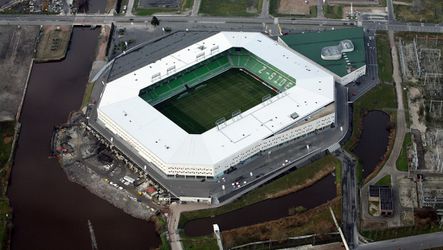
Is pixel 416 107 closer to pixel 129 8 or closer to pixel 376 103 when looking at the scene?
pixel 376 103

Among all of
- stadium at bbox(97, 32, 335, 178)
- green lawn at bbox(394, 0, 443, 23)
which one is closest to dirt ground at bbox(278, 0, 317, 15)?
stadium at bbox(97, 32, 335, 178)

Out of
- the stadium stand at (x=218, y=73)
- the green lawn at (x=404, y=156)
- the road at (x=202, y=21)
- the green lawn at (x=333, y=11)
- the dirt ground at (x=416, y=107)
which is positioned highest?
the green lawn at (x=333, y=11)

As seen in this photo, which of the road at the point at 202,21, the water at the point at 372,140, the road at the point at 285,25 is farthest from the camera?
the road at the point at 202,21

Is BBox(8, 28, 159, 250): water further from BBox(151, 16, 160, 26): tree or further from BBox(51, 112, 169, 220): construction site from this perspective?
BBox(151, 16, 160, 26): tree

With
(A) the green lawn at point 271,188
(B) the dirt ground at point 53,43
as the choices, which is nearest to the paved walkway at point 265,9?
(B) the dirt ground at point 53,43

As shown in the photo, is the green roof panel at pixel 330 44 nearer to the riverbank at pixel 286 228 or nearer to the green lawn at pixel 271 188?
the green lawn at pixel 271 188

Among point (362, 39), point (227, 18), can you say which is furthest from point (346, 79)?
point (227, 18)
